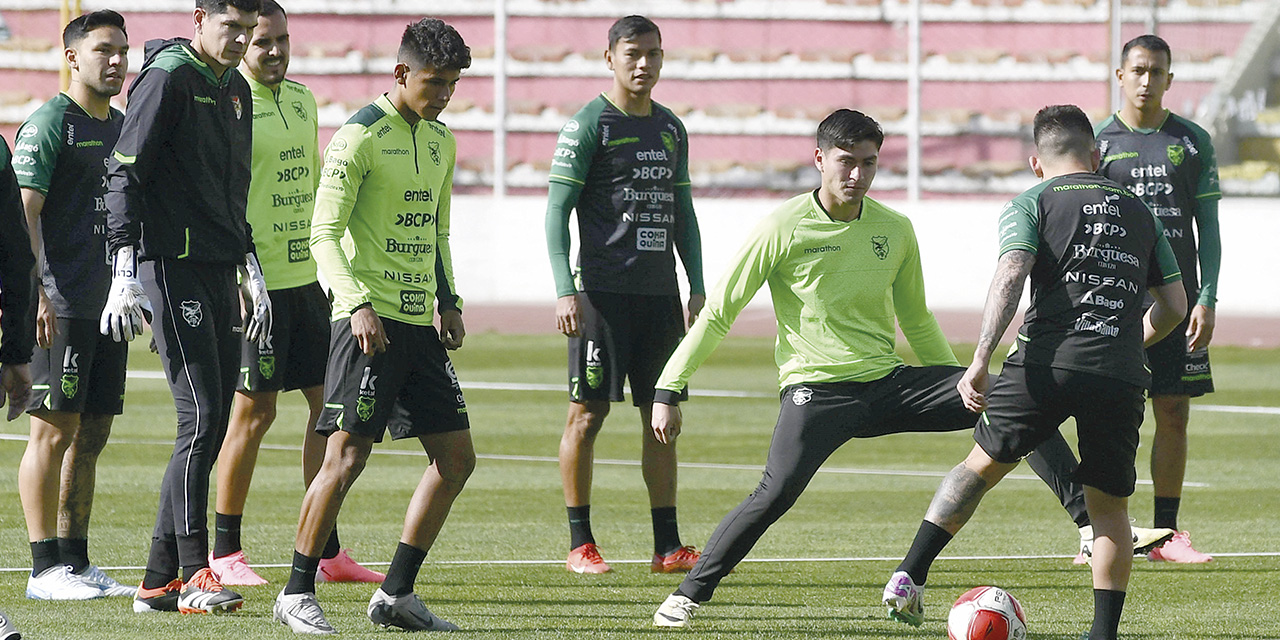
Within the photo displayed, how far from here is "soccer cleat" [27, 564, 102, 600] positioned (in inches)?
257

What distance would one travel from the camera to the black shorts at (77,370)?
6684 mm

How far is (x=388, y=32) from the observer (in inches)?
1097

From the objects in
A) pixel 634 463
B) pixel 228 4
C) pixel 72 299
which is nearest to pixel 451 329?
pixel 228 4

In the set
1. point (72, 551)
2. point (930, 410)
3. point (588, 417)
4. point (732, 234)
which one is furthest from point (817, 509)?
point (732, 234)

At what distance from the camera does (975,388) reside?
5586mm

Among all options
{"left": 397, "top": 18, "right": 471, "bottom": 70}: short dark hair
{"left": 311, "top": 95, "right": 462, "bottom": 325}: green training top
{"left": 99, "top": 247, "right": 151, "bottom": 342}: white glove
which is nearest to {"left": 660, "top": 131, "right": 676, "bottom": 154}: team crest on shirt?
{"left": 311, "top": 95, "right": 462, "bottom": 325}: green training top

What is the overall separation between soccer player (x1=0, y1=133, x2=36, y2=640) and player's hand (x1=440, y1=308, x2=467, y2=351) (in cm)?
172

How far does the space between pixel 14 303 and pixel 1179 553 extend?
5.27 metres

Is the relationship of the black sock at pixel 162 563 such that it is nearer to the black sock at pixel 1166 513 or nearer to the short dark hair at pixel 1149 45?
the black sock at pixel 1166 513

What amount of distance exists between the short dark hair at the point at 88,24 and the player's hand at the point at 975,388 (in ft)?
12.0

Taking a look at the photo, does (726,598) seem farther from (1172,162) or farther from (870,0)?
(870,0)

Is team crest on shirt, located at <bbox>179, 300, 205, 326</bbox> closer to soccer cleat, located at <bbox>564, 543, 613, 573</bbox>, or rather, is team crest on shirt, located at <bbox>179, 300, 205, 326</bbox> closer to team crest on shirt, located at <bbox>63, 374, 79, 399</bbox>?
team crest on shirt, located at <bbox>63, 374, 79, 399</bbox>

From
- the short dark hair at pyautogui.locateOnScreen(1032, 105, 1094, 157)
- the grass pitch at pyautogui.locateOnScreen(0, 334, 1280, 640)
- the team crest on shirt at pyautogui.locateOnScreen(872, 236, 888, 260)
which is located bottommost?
the grass pitch at pyautogui.locateOnScreen(0, 334, 1280, 640)

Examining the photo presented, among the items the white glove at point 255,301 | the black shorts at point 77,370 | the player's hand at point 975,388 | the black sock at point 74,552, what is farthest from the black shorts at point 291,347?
the player's hand at point 975,388
